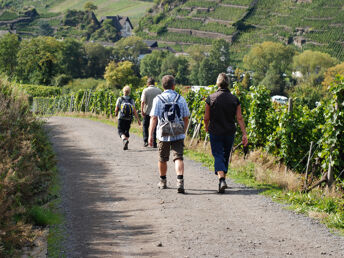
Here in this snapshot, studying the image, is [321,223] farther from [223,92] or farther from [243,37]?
[243,37]

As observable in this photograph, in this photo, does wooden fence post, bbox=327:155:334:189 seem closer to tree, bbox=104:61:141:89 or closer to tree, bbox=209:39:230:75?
tree, bbox=104:61:141:89

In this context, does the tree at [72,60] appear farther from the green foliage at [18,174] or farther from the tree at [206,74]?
the green foliage at [18,174]

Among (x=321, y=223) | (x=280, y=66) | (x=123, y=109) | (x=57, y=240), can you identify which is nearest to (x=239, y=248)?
(x=321, y=223)

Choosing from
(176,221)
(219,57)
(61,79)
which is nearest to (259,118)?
(176,221)

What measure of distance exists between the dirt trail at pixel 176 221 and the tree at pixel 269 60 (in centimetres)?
12147

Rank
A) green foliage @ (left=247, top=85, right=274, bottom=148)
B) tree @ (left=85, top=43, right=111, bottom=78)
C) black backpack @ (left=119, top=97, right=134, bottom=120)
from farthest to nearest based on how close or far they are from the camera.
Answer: tree @ (left=85, top=43, right=111, bottom=78)
black backpack @ (left=119, top=97, right=134, bottom=120)
green foliage @ (left=247, top=85, right=274, bottom=148)

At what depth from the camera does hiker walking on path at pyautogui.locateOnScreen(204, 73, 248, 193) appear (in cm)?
827

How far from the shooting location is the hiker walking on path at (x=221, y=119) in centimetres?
827

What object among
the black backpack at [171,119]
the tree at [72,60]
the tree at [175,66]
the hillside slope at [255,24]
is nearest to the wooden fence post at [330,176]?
the black backpack at [171,119]

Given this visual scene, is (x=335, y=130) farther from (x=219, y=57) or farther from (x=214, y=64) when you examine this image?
(x=219, y=57)

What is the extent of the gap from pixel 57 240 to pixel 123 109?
329 inches

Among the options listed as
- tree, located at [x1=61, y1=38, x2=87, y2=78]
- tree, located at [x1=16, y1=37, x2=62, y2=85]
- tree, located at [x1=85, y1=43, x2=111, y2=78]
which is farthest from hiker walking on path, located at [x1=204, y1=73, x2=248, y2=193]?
tree, located at [x1=85, y1=43, x2=111, y2=78]

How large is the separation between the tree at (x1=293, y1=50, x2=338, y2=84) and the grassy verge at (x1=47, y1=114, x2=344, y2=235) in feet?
372

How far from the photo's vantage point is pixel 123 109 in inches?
551
